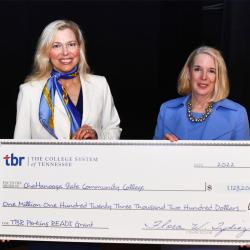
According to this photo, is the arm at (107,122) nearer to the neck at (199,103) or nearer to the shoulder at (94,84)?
the shoulder at (94,84)

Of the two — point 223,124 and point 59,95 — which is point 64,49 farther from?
point 223,124

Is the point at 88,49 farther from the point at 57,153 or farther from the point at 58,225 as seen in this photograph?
the point at 58,225

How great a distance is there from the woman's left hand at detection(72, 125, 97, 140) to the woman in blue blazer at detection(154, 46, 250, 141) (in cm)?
31

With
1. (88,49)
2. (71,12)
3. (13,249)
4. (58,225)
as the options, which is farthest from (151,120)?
(13,249)

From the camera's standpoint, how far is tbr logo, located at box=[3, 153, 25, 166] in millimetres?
1945

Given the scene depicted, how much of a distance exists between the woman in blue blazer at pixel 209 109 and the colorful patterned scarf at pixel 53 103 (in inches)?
15.2

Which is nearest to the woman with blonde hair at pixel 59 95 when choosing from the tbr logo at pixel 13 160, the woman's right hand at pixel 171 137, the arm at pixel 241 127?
the tbr logo at pixel 13 160

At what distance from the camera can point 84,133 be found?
1.96m

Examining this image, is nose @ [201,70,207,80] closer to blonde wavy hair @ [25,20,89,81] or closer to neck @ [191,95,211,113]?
neck @ [191,95,211,113]

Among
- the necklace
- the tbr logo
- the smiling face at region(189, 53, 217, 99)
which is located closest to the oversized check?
the tbr logo

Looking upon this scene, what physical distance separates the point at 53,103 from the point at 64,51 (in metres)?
0.22

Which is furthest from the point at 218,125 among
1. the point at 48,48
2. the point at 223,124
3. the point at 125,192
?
the point at 48,48

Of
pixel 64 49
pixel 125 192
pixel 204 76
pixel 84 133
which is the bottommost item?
pixel 125 192

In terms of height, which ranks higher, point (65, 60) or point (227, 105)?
point (65, 60)
